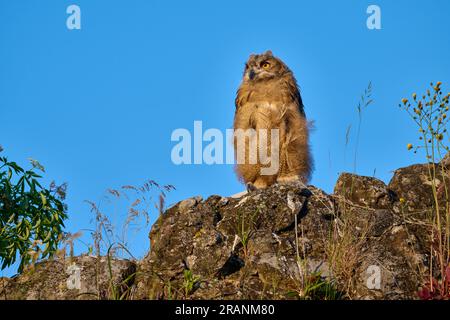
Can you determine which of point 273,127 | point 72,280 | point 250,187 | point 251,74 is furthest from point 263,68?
point 72,280

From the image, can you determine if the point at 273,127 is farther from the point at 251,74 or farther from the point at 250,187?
the point at 251,74

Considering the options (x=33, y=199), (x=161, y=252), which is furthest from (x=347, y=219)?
(x=33, y=199)

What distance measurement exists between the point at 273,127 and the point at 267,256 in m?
4.72

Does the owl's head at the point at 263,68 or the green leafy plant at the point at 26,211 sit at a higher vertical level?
the owl's head at the point at 263,68

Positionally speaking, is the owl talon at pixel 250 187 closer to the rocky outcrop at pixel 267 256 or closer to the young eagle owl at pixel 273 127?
the young eagle owl at pixel 273 127

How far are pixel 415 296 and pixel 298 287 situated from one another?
2.90 feet

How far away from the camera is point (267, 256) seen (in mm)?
5066

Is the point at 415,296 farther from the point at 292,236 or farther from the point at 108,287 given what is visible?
the point at 108,287

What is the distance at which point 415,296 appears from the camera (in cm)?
470

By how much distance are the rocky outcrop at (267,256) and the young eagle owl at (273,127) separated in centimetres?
330

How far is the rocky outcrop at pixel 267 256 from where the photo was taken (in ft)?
15.5

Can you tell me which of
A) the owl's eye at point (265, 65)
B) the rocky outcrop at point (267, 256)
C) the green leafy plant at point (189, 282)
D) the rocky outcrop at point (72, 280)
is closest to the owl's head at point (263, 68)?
the owl's eye at point (265, 65)

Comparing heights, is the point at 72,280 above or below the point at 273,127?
below
